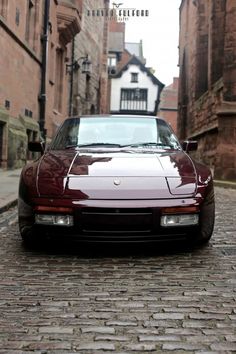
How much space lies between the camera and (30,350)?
254 cm

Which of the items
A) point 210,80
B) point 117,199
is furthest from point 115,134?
point 210,80

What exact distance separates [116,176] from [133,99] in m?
51.6

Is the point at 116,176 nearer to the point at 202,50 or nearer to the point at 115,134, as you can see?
the point at 115,134

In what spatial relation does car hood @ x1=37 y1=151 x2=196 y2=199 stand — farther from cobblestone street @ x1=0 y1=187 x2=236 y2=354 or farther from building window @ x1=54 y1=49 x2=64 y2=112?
building window @ x1=54 y1=49 x2=64 y2=112

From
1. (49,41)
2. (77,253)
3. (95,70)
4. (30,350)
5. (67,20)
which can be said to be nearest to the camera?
(30,350)

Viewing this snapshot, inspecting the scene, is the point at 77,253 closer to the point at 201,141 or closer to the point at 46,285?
the point at 46,285

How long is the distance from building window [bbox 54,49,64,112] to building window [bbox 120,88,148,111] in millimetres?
31226

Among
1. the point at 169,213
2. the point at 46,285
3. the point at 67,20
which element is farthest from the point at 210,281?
the point at 67,20

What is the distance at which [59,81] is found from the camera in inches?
952

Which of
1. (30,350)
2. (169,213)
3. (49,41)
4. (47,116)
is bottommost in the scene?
(30,350)

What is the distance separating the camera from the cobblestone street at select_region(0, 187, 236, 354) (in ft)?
8.77

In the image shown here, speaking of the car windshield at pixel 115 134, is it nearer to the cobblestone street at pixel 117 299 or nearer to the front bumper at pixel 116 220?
the cobblestone street at pixel 117 299

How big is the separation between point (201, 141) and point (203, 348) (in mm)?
18384

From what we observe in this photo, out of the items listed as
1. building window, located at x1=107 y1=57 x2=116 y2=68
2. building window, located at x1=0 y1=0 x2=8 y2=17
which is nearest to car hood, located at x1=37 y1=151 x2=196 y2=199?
building window, located at x1=0 y1=0 x2=8 y2=17
